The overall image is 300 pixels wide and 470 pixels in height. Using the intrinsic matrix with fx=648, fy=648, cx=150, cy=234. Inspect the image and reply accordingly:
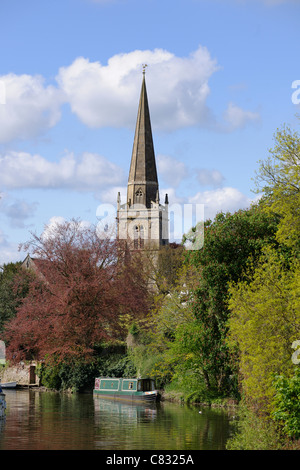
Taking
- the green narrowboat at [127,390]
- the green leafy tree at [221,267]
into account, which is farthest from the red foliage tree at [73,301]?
the green leafy tree at [221,267]

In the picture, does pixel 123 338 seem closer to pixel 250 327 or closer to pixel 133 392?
pixel 133 392

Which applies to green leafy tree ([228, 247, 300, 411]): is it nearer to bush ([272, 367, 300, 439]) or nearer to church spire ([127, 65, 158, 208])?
bush ([272, 367, 300, 439])

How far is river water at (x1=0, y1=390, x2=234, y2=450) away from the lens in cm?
2539

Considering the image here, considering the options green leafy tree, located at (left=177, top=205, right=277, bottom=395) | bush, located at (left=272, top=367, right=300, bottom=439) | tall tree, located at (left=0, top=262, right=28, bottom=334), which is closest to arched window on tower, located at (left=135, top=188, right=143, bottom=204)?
tall tree, located at (left=0, top=262, right=28, bottom=334)

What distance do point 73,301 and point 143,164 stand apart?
86.5 metres

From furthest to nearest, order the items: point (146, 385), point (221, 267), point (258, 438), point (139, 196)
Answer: point (139, 196) → point (146, 385) → point (221, 267) → point (258, 438)

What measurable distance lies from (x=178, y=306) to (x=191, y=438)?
61.1ft

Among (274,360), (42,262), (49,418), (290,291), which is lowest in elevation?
(49,418)

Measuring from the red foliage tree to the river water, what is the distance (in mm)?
9480

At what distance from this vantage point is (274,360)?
23922mm

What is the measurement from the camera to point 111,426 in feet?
102

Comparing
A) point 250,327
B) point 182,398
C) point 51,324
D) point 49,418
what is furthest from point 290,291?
point 51,324

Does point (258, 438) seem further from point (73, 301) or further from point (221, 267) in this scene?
point (73, 301)

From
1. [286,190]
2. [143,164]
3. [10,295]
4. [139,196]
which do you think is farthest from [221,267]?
[139,196]
